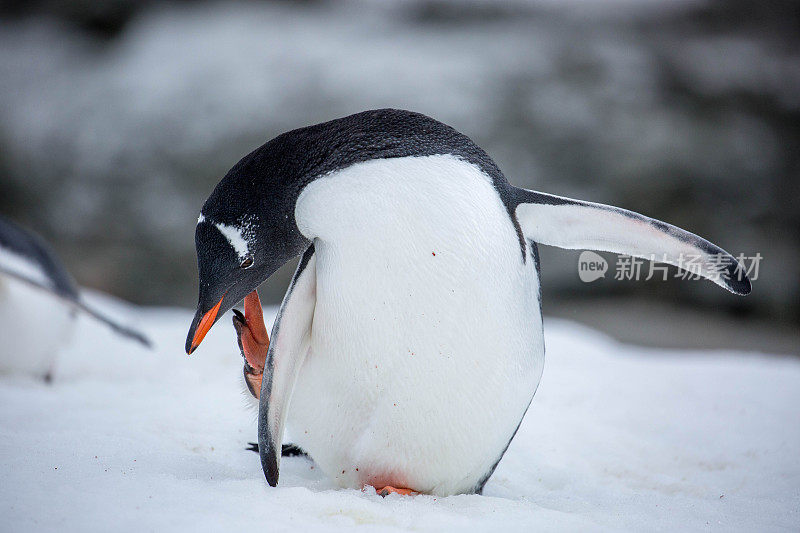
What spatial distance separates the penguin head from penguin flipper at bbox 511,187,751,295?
38 cm

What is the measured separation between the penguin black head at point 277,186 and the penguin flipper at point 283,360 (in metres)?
0.07

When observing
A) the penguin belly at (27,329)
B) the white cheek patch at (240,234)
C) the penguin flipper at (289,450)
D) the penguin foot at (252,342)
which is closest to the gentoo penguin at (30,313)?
the penguin belly at (27,329)

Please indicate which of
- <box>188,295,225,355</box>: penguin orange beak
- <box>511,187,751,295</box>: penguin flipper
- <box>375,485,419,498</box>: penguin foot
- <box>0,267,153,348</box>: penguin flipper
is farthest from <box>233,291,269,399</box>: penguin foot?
<box>0,267,153,348</box>: penguin flipper

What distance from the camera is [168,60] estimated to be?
5.09 m

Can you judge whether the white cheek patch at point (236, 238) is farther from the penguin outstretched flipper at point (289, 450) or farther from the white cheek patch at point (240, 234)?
the penguin outstretched flipper at point (289, 450)

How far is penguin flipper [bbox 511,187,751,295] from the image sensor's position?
3.81 feet

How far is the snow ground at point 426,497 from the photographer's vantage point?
0.94 metres

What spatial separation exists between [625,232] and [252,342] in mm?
663

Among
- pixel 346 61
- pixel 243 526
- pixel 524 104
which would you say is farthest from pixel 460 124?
pixel 243 526

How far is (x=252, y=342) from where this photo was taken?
121 centimetres

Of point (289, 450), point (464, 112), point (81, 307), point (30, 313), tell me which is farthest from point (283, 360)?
point (464, 112)

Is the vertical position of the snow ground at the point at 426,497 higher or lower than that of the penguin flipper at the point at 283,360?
lower

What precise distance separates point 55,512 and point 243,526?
0.24 metres

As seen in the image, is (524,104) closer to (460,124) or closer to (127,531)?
(460,124)
